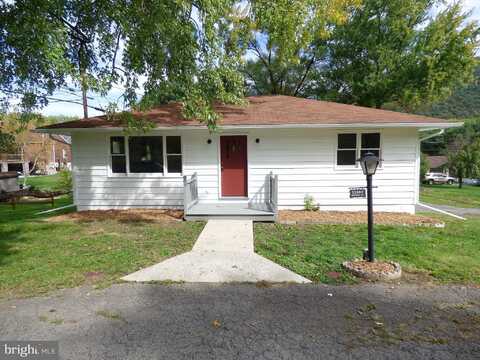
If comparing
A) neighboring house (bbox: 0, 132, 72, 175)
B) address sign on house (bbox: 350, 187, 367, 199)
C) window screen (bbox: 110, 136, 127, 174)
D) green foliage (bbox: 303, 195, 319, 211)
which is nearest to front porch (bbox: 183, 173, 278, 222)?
green foliage (bbox: 303, 195, 319, 211)

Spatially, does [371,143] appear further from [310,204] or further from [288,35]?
[288,35]

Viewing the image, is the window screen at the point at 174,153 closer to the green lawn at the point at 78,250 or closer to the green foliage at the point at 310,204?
the green lawn at the point at 78,250

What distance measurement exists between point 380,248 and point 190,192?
4.84 meters

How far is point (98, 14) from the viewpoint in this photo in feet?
19.7

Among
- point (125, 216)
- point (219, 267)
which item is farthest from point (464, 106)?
point (219, 267)

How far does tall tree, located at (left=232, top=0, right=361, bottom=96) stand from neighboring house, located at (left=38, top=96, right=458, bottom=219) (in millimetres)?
2355

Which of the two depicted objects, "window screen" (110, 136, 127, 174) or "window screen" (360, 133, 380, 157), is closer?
"window screen" (360, 133, 380, 157)

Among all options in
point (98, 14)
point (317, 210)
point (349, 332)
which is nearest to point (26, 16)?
point (98, 14)

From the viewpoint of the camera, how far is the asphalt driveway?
94.4 inches

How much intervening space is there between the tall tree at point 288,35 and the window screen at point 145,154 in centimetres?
467

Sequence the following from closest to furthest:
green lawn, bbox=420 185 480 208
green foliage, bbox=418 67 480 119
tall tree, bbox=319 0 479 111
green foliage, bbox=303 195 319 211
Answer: green foliage, bbox=303 195 319 211
green lawn, bbox=420 185 480 208
tall tree, bbox=319 0 479 111
green foliage, bbox=418 67 480 119

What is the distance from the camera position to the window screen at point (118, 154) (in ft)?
28.0

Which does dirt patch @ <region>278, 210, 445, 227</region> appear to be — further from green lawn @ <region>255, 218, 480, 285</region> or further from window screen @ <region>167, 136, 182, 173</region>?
window screen @ <region>167, 136, 182, 173</region>

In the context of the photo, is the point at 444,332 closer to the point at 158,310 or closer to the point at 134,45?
the point at 158,310
